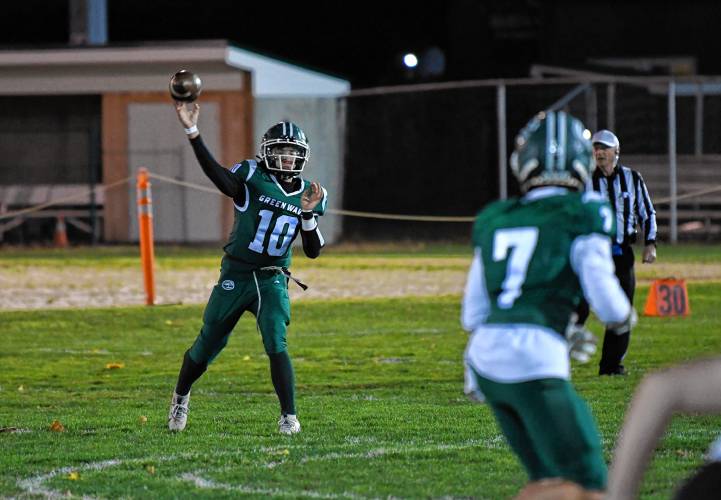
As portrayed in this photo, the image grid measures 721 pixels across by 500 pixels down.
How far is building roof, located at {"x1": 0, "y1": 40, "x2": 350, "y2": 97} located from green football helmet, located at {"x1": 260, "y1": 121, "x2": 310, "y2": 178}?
18.0m

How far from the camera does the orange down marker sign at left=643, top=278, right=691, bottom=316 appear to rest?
49.1ft

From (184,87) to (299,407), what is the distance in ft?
8.11

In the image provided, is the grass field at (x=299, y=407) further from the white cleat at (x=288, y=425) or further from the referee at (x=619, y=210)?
the referee at (x=619, y=210)

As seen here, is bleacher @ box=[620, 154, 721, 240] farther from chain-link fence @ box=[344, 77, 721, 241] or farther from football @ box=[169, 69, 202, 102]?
football @ box=[169, 69, 202, 102]

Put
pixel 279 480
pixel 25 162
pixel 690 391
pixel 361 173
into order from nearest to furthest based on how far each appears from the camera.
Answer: pixel 690 391 → pixel 279 480 → pixel 361 173 → pixel 25 162

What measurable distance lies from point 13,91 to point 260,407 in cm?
2034

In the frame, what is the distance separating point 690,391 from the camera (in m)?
3.62

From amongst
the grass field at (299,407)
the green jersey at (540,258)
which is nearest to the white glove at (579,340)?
the green jersey at (540,258)

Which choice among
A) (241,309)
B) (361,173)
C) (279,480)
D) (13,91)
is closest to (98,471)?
(279,480)

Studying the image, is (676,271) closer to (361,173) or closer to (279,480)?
(361,173)

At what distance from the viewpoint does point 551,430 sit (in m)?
4.50

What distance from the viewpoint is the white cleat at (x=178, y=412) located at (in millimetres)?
8578

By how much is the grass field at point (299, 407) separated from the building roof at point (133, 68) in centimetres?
1098

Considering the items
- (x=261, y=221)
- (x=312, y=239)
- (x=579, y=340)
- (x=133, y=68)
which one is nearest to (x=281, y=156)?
(x=261, y=221)
